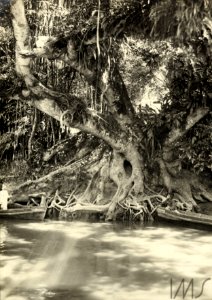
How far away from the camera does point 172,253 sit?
8.14 metres

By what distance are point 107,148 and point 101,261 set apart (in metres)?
4.79

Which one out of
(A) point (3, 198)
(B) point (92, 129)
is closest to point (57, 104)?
(B) point (92, 129)

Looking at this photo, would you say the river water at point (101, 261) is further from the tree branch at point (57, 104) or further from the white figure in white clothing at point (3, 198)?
the tree branch at point (57, 104)

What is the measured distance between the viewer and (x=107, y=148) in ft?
39.4

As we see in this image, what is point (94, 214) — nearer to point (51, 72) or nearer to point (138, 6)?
point (51, 72)

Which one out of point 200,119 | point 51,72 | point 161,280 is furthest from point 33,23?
point 161,280

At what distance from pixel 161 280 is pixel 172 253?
1624 millimetres

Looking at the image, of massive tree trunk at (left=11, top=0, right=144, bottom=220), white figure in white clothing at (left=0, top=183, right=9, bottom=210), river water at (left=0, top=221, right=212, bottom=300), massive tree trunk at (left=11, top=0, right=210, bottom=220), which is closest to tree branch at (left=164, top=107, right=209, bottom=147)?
massive tree trunk at (left=11, top=0, right=210, bottom=220)

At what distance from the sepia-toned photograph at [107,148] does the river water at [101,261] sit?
3cm

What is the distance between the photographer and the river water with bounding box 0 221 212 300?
6.09 metres

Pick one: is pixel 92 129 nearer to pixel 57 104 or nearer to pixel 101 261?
pixel 57 104

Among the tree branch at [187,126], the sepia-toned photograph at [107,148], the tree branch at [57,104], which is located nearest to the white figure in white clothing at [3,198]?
the sepia-toned photograph at [107,148]

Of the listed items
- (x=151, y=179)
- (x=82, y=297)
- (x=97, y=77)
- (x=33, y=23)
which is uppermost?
(x=33, y=23)

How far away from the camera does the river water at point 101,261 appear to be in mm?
Answer: 6090
